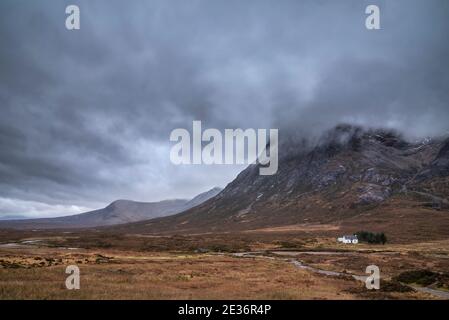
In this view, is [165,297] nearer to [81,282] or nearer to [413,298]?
[81,282]

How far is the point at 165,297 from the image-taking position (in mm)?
30344

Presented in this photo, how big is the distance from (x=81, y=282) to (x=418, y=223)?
19135 cm

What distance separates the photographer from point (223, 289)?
36750 mm
